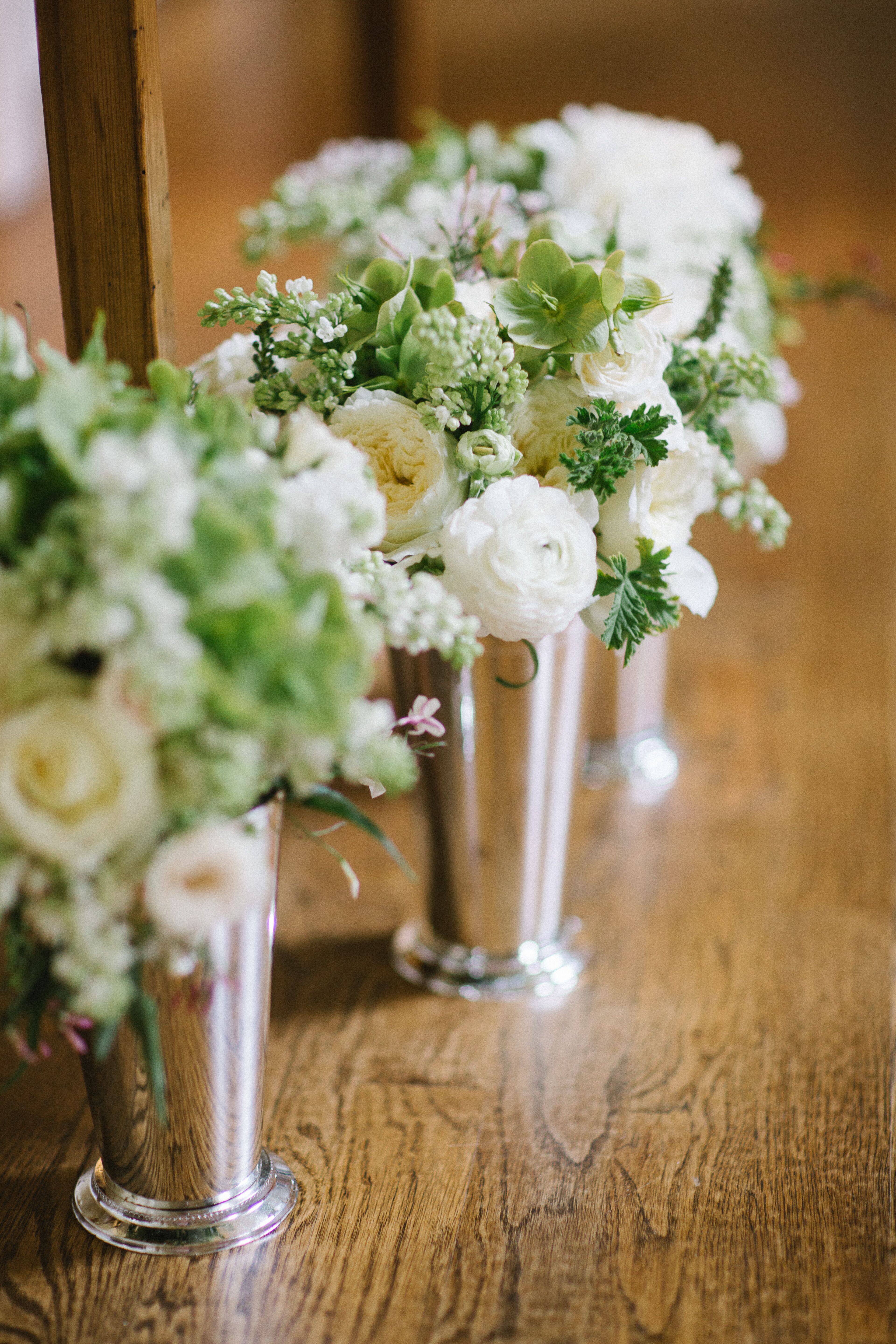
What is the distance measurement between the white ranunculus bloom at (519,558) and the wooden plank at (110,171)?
0.96ft

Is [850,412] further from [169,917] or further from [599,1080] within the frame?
[169,917]

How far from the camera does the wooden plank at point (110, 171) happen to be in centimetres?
80

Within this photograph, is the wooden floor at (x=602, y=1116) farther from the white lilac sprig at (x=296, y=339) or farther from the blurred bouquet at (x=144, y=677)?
the white lilac sprig at (x=296, y=339)

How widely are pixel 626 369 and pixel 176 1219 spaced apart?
25.3 inches

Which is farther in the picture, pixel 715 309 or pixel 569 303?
pixel 715 309

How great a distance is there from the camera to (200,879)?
0.57m

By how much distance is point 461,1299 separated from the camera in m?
0.72

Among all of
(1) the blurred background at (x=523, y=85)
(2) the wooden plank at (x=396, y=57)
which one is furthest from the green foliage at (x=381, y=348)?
(2) the wooden plank at (x=396, y=57)

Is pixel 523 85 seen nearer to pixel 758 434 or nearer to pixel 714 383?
pixel 758 434

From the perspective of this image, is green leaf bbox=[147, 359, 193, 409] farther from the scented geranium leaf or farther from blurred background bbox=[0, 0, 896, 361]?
blurred background bbox=[0, 0, 896, 361]

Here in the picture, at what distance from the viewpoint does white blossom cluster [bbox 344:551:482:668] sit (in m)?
0.67

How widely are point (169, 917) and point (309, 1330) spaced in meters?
0.32

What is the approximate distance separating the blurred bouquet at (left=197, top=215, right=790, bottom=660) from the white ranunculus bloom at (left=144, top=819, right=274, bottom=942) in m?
0.25

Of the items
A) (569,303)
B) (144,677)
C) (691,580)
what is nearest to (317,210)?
(569,303)
